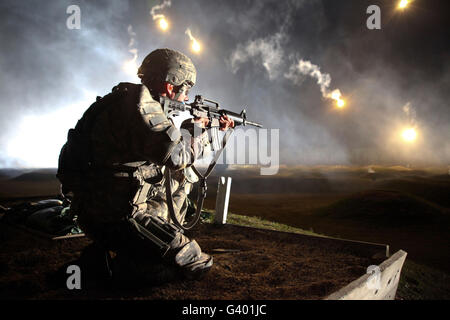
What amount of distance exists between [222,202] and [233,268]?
2.70 meters

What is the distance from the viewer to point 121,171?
2.91 metres

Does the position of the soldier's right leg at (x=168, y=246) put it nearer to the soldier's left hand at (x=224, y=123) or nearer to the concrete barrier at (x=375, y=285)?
the concrete barrier at (x=375, y=285)

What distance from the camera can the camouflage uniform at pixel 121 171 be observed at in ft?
9.20

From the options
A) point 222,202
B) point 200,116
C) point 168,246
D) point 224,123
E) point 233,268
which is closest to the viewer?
point 168,246

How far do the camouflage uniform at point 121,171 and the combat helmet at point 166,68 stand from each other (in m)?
0.73

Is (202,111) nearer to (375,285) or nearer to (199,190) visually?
(199,190)

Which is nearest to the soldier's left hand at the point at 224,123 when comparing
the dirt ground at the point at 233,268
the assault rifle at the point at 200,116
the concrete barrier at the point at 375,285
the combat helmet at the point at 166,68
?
the assault rifle at the point at 200,116

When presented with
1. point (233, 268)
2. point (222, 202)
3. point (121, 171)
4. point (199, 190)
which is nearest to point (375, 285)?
point (233, 268)

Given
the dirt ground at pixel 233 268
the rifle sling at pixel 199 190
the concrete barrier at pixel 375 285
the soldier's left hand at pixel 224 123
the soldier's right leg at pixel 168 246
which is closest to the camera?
the concrete barrier at pixel 375 285
